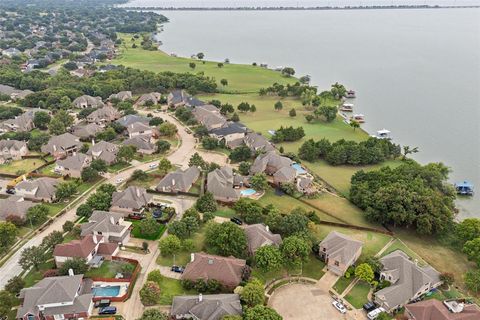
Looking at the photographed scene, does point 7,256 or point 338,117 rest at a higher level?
point 338,117

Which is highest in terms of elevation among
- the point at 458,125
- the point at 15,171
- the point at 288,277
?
the point at 458,125

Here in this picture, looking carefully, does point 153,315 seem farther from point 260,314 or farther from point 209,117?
point 209,117

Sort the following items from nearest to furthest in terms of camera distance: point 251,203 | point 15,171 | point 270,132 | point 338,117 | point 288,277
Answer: point 288,277
point 251,203
point 15,171
point 270,132
point 338,117

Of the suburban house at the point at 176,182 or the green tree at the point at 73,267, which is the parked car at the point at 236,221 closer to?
the suburban house at the point at 176,182

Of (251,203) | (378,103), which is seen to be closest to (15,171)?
(251,203)

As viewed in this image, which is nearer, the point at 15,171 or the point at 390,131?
the point at 15,171

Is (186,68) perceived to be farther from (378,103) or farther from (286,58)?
(378,103)
